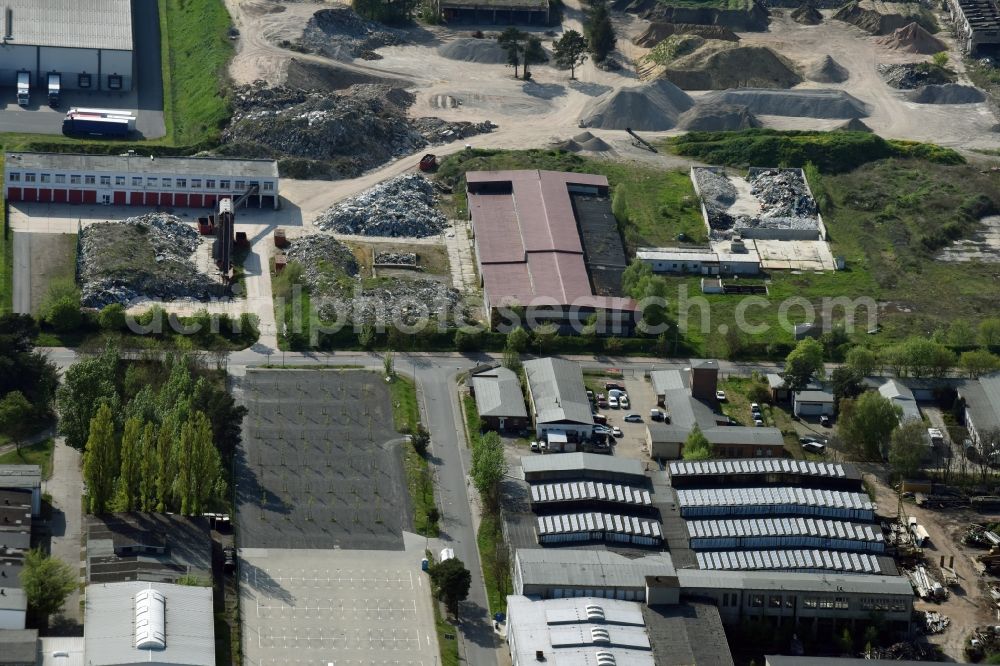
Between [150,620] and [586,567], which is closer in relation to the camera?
[150,620]

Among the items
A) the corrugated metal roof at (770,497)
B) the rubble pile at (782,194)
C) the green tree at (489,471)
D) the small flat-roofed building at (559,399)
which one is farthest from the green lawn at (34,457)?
the rubble pile at (782,194)

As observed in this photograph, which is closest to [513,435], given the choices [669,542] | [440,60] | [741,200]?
[669,542]

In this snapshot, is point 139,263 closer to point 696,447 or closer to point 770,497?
point 696,447

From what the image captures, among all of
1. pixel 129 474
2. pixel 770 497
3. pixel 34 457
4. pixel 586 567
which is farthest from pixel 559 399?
pixel 34 457

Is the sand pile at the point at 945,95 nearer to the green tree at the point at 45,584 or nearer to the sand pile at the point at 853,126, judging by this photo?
the sand pile at the point at 853,126

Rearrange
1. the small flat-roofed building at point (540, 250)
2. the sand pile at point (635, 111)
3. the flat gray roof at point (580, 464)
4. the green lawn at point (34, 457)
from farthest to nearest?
the sand pile at point (635, 111), the small flat-roofed building at point (540, 250), the flat gray roof at point (580, 464), the green lawn at point (34, 457)
